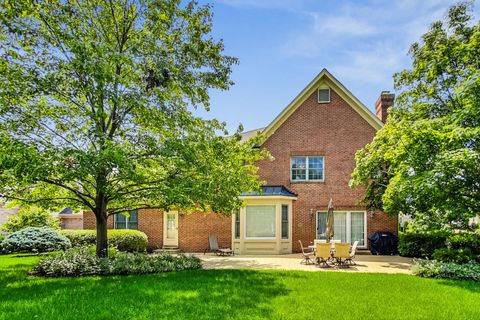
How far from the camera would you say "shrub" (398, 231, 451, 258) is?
1783cm

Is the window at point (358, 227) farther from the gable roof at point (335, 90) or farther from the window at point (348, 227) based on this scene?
the gable roof at point (335, 90)

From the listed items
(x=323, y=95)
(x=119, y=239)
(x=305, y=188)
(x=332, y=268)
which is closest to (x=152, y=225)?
(x=119, y=239)

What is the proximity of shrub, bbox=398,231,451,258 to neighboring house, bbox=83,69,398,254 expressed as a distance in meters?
1.92

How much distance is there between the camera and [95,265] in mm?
12477

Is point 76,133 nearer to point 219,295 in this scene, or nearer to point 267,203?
point 219,295

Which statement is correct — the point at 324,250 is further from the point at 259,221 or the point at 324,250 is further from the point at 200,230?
the point at 200,230

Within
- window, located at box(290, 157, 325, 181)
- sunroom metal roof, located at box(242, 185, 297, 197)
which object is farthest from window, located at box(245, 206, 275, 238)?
window, located at box(290, 157, 325, 181)

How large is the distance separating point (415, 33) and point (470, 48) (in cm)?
274

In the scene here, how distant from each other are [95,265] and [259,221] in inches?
390

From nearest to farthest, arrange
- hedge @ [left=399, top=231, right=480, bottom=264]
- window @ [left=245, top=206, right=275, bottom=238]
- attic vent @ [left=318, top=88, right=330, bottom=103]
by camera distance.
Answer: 1. hedge @ [left=399, top=231, right=480, bottom=264]
2. window @ [left=245, top=206, right=275, bottom=238]
3. attic vent @ [left=318, top=88, right=330, bottom=103]

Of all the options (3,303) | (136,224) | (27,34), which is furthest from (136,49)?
(136,224)

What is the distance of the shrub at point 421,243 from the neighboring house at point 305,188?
6.31 ft

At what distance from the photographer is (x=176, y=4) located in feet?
41.8

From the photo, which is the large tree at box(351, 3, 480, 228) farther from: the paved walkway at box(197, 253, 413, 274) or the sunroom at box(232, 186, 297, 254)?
the sunroom at box(232, 186, 297, 254)
